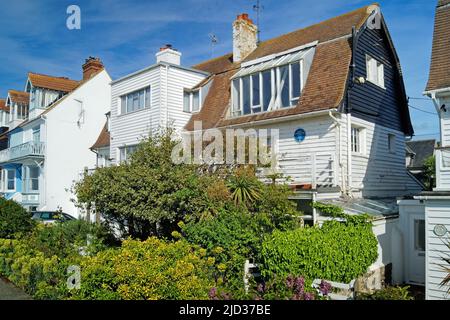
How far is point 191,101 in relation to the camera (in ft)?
68.9

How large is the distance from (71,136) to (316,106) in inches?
828

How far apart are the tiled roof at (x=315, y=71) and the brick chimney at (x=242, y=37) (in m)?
0.51

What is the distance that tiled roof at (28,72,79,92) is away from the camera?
30.8m

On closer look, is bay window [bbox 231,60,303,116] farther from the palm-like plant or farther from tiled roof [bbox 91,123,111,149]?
tiled roof [bbox 91,123,111,149]

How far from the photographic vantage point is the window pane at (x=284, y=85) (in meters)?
16.5

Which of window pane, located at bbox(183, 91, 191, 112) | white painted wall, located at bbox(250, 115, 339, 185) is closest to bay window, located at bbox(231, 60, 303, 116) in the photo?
white painted wall, located at bbox(250, 115, 339, 185)

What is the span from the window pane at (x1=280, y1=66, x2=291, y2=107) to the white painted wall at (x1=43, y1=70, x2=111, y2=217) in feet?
51.7

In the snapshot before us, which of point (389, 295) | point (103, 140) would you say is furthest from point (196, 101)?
point (389, 295)

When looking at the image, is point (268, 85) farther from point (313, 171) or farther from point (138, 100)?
point (138, 100)
